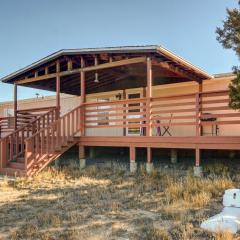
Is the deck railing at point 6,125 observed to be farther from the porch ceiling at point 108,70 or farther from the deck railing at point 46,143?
the deck railing at point 46,143

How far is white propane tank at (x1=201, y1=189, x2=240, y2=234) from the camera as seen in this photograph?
459 centimetres

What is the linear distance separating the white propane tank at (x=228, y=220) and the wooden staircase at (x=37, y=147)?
19.3ft

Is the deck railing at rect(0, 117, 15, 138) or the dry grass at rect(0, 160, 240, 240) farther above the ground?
the deck railing at rect(0, 117, 15, 138)

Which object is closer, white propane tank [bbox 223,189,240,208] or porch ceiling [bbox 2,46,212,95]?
white propane tank [bbox 223,189,240,208]

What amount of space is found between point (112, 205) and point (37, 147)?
13.8 ft

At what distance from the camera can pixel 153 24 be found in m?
17.0

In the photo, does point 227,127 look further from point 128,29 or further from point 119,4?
point 128,29

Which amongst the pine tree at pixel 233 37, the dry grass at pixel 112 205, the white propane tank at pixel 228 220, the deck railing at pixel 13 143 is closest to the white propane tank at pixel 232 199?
the white propane tank at pixel 228 220

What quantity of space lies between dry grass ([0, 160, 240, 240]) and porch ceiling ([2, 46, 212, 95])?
345 cm

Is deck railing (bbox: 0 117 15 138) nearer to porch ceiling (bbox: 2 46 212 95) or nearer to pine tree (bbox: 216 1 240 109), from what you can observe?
porch ceiling (bbox: 2 46 212 95)

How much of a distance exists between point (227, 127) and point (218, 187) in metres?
5.38

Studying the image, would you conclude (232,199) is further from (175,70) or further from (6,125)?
(6,125)

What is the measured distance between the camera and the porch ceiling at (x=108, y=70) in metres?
9.74

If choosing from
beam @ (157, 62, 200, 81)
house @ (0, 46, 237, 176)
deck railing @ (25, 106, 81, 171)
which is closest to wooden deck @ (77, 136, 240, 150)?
house @ (0, 46, 237, 176)
